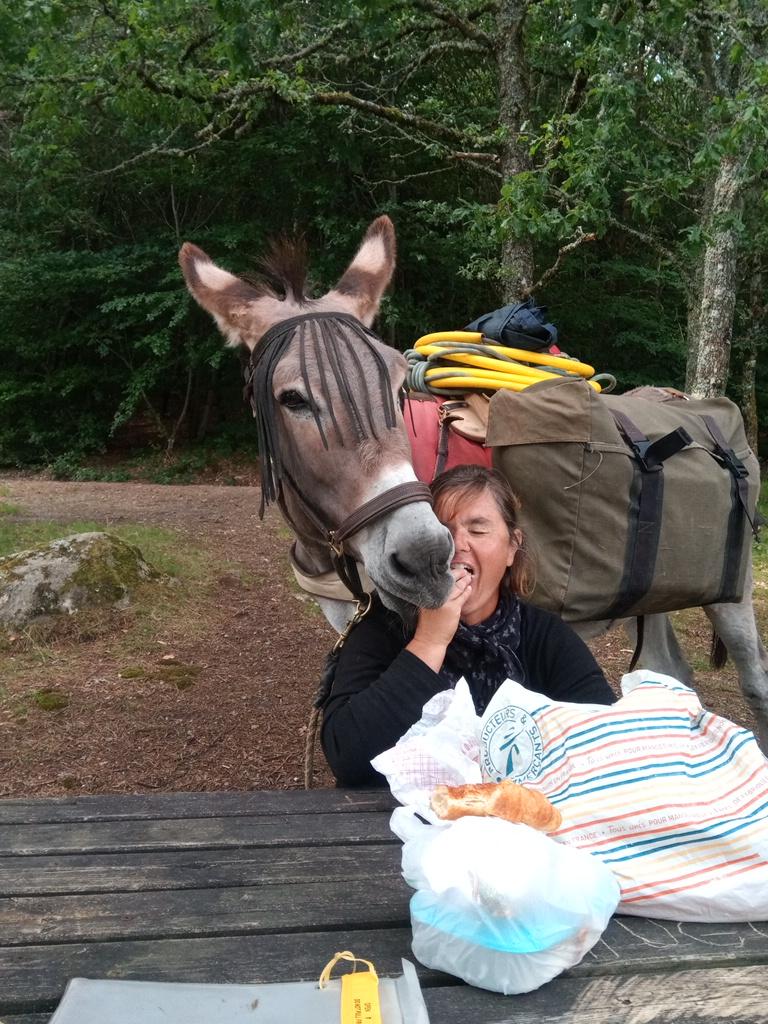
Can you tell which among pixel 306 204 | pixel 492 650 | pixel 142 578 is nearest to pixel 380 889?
pixel 492 650

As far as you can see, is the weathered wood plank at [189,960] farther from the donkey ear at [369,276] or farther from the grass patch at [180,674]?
the grass patch at [180,674]

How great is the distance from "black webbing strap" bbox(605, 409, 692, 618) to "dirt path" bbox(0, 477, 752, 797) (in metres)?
2.05

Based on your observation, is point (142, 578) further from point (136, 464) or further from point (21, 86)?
point (136, 464)

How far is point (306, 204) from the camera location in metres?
14.3

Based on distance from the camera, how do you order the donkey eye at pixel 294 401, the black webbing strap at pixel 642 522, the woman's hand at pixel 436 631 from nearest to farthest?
the woman's hand at pixel 436 631
the donkey eye at pixel 294 401
the black webbing strap at pixel 642 522

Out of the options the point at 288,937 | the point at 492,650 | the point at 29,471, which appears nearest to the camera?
the point at 288,937

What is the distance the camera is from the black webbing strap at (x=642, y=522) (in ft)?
8.81

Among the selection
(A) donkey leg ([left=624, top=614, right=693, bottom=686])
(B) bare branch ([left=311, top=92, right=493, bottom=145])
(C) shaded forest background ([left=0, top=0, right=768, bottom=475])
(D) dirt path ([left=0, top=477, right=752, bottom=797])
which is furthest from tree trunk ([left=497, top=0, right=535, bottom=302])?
(A) donkey leg ([left=624, top=614, right=693, bottom=686])

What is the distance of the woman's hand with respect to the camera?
1782 mm

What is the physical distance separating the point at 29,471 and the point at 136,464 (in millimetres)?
2051

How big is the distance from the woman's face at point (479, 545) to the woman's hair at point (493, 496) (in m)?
0.01

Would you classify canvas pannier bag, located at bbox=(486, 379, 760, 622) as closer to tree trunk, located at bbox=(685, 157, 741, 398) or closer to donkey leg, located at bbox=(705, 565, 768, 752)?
donkey leg, located at bbox=(705, 565, 768, 752)

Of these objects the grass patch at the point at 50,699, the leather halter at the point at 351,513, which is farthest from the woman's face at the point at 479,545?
the grass patch at the point at 50,699

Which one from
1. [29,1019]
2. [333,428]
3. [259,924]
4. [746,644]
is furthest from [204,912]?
[746,644]
